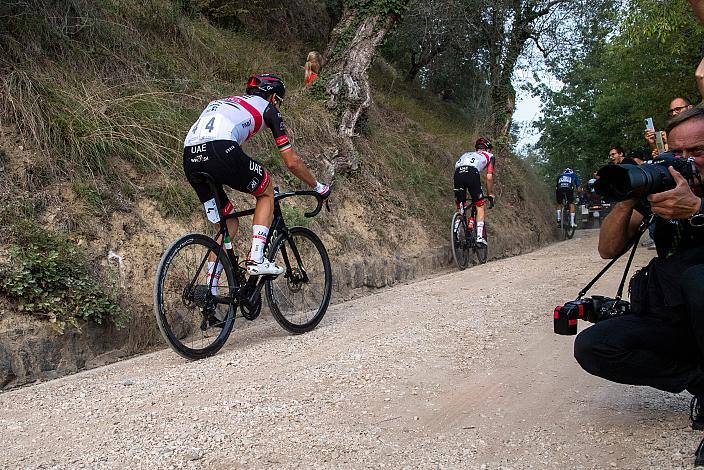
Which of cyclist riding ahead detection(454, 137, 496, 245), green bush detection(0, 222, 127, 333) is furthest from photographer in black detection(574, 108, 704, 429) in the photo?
cyclist riding ahead detection(454, 137, 496, 245)

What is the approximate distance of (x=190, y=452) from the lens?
2996mm

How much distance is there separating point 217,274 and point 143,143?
8.52 ft

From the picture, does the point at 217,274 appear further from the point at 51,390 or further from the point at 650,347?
the point at 650,347

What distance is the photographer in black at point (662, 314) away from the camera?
9.21 ft

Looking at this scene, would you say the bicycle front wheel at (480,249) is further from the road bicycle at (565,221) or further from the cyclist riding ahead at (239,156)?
the road bicycle at (565,221)

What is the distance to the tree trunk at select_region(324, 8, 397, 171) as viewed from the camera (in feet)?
35.6

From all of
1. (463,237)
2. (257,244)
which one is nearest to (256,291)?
(257,244)

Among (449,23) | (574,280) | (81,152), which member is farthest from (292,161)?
(449,23)

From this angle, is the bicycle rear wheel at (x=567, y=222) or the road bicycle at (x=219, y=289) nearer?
the road bicycle at (x=219, y=289)

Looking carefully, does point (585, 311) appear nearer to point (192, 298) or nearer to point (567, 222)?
point (192, 298)

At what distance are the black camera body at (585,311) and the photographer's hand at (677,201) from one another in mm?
722

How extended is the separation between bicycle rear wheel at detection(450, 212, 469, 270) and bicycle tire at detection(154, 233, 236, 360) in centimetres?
635

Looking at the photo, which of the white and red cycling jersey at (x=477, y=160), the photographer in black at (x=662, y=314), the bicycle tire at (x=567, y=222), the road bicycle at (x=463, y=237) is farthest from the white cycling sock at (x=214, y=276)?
the bicycle tire at (x=567, y=222)

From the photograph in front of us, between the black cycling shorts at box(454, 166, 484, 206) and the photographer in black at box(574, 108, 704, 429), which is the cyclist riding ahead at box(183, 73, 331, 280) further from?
the black cycling shorts at box(454, 166, 484, 206)
